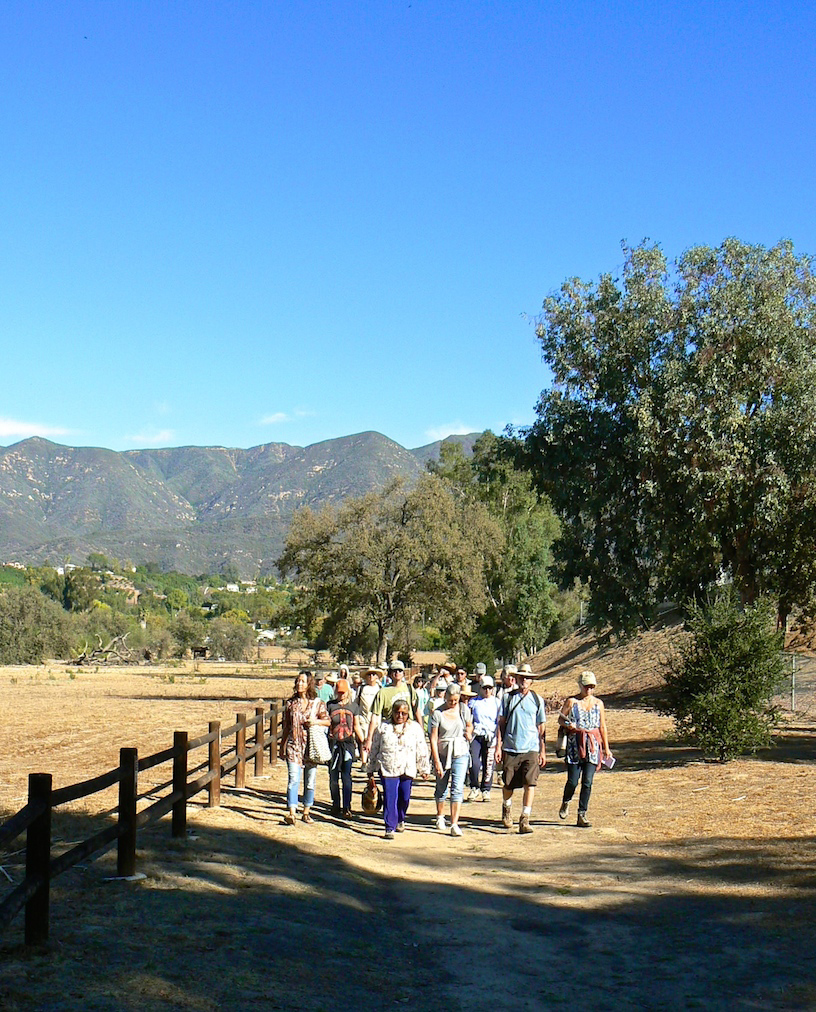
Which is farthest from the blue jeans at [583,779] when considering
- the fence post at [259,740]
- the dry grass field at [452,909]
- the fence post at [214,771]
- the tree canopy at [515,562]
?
the tree canopy at [515,562]

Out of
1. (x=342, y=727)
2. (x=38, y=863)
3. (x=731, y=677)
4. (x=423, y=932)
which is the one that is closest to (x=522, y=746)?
(x=342, y=727)

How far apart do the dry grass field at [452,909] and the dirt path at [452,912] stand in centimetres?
2

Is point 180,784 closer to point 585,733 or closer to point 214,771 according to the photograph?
point 214,771

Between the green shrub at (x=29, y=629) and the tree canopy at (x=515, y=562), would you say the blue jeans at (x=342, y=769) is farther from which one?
the green shrub at (x=29, y=629)

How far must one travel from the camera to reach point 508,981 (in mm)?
7215

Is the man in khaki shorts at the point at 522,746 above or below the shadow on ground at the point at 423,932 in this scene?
above

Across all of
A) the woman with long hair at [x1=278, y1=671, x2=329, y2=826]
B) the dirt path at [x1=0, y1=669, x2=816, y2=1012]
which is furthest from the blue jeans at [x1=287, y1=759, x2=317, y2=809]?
the dirt path at [x1=0, y1=669, x2=816, y2=1012]

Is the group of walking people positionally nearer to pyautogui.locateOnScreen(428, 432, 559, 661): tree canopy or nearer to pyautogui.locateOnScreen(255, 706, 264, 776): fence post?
pyautogui.locateOnScreen(255, 706, 264, 776): fence post

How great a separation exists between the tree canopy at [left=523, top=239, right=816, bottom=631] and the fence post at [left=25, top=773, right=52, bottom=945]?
1415 cm

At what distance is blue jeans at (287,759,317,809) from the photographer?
41.3ft

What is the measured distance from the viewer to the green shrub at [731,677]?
56.5 feet

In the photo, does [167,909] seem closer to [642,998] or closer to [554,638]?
[642,998]

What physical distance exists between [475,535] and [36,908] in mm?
36917

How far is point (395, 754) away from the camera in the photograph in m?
12.1
